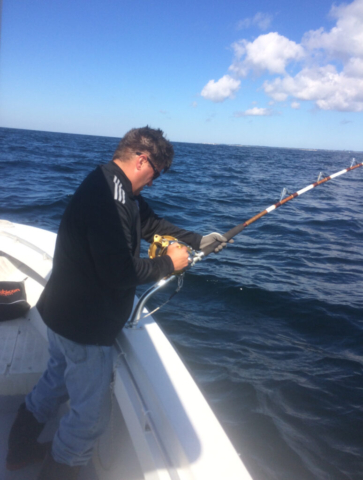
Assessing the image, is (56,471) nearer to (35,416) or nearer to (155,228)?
(35,416)

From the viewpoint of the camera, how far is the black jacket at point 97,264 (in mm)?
1326

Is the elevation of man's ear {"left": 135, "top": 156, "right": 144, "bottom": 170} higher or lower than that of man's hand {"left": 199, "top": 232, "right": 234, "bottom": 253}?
higher

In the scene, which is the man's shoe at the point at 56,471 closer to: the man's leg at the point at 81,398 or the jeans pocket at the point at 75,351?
the man's leg at the point at 81,398

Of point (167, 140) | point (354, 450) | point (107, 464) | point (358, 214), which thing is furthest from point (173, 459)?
point (358, 214)

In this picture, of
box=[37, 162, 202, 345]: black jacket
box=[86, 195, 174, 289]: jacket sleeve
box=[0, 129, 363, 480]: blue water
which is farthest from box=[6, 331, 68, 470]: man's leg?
box=[0, 129, 363, 480]: blue water

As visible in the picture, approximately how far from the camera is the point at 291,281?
17.5 ft

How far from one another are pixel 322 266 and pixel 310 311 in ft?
6.03

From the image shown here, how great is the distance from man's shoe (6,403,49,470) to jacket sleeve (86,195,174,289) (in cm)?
100

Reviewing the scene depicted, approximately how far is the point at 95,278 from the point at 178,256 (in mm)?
430

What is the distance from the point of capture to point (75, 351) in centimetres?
155

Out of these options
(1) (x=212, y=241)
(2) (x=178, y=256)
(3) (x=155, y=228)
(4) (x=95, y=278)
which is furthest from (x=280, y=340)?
(4) (x=95, y=278)

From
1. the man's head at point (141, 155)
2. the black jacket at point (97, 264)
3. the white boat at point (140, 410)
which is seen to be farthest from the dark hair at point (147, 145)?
the white boat at point (140, 410)

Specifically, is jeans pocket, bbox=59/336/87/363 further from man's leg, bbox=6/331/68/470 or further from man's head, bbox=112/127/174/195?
man's head, bbox=112/127/174/195

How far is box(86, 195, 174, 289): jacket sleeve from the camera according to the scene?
131cm
